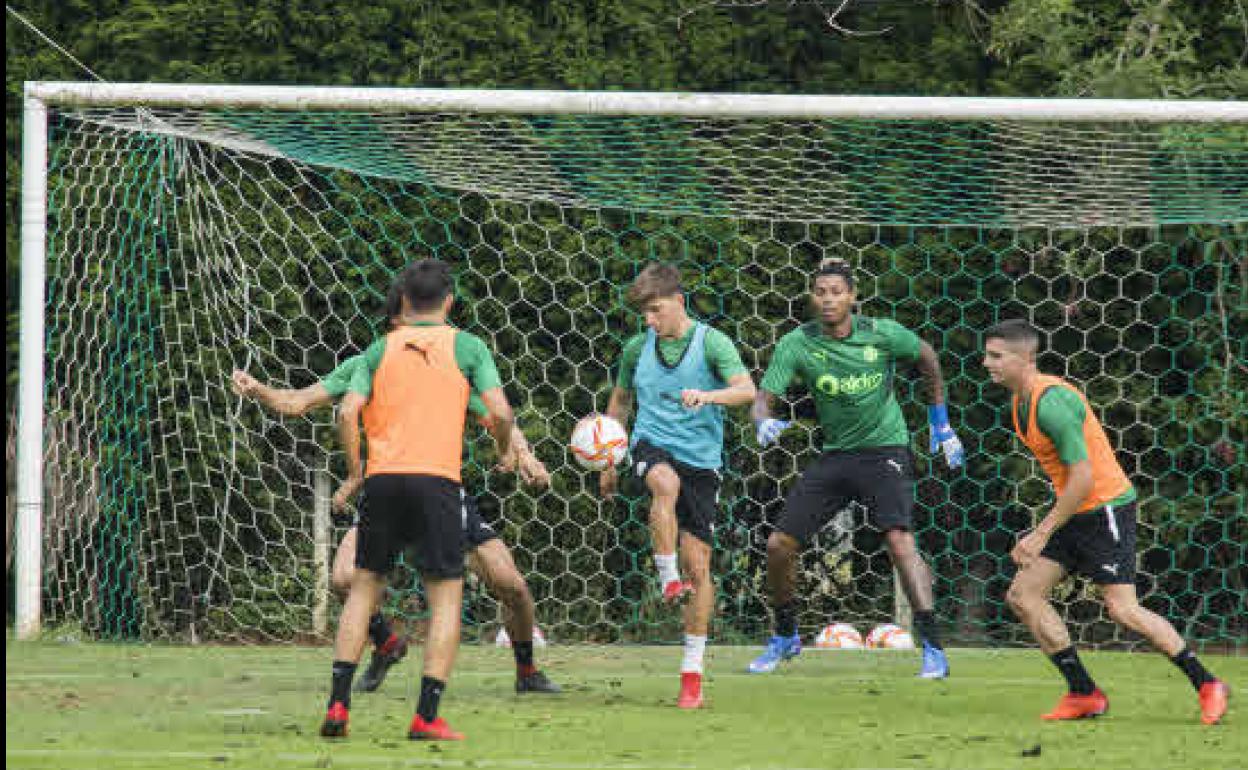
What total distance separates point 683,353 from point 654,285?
1.13 ft

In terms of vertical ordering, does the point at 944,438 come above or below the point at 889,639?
above

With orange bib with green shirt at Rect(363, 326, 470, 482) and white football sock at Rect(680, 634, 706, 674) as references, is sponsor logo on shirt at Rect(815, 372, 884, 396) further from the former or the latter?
orange bib with green shirt at Rect(363, 326, 470, 482)

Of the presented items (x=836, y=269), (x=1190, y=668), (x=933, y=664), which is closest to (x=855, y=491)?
(x=933, y=664)

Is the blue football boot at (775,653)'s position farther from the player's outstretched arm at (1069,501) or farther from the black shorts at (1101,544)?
the player's outstretched arm at (1069,501)

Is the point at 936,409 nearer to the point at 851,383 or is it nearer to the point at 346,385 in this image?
the point at 851,383

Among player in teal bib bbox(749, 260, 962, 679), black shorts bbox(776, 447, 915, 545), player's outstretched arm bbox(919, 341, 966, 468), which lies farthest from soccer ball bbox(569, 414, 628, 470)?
player's outstretched arm bbox(919, 341, 966, 468)

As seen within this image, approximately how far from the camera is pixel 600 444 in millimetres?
8070

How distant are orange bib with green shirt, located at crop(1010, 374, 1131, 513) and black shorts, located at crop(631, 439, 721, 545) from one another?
1.39 m

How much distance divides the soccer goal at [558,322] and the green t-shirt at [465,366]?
3788 mm

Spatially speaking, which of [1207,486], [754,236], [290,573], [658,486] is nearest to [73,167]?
[290,573]

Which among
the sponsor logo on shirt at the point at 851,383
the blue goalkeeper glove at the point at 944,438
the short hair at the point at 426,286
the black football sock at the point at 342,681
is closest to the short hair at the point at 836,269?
the sponsor logo on shirt at the point at 851,383

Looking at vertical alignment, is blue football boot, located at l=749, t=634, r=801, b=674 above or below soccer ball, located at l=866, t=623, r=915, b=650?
above

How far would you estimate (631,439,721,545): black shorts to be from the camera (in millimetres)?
7945

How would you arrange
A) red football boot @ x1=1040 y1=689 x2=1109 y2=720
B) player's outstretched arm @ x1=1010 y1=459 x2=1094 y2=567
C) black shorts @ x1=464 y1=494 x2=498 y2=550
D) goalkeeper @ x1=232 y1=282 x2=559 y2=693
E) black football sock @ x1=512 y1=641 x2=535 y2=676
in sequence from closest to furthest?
player's outstretched arm @ x1=1010 y1=459 x2=1094 y2=567 < red football boot @ x1=1040 y1=689 x2=1109 y2=720 < goalkeeper @ x1=232 y1=282 x2=559 y2=693 < black shorts @ x1=464 y1=494 x2=498 y2=550 < black football sock @ x1=512 y1=641 x2=535 y2=676
